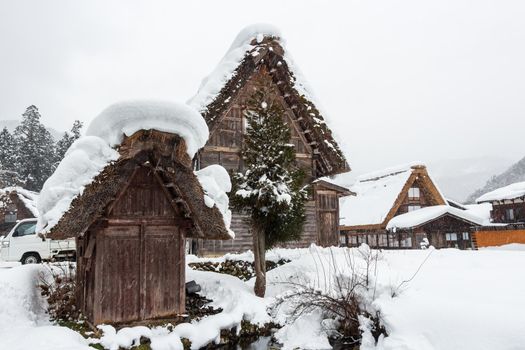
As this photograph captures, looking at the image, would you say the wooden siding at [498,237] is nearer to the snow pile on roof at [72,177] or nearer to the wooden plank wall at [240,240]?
the wooden plank wall at [240,240]

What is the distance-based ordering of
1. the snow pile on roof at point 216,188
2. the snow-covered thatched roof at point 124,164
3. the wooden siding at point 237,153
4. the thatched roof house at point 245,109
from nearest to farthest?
the snow-covered thatched roof at point 124,164
the snow pile on roof at point 216,188
the thatched roof house at point 245,109
the wooden siding at point 237,153

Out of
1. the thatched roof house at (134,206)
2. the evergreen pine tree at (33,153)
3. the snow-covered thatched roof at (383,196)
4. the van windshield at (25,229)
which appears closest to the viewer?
the thatched roof house at (134,206)

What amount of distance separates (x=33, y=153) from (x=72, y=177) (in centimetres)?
4372

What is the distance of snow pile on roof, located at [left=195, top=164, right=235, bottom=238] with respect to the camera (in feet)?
31.0

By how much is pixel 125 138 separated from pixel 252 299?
5473 millimetres

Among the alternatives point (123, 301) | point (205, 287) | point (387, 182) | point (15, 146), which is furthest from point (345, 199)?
point (15, 146)

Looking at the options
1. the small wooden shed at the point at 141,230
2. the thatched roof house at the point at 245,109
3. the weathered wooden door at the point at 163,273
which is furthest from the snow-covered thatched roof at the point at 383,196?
the small wooden shed at the point at 141,230

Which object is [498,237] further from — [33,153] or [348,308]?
[33,153]

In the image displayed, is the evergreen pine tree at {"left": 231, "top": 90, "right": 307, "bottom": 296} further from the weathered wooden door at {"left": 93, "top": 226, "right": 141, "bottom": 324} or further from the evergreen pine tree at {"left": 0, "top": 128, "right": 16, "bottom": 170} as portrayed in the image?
the evergreen pine tree at {"left": 0, "top": 128, "right": 16, "bottom": 170}

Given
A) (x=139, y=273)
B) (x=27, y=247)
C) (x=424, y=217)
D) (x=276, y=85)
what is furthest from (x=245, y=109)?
(x=424, y=217)

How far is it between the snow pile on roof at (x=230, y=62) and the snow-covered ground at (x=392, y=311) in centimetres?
605

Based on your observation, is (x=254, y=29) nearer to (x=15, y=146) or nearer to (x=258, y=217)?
(x=258, y=217)

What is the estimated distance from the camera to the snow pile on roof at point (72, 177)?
7773mm

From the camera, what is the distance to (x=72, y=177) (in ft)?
26.8
